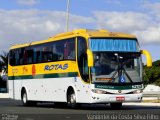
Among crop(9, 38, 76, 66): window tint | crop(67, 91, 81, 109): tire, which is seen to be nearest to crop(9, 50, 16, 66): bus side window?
crop(9, 38, 76, 66): window tint

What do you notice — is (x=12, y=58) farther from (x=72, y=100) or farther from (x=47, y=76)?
(x=72, y=100)

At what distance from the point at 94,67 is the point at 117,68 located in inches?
44.0

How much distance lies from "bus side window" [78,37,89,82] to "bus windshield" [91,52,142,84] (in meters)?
0.50

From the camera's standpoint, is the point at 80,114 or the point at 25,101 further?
the point at 25,101

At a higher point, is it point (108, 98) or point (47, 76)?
point (47, 76)

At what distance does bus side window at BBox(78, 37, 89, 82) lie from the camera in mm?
25734

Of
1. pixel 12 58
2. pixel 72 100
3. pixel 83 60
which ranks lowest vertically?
pixel 72 100

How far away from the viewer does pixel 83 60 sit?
2586 centimetres

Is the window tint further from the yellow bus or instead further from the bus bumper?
the bus bumper

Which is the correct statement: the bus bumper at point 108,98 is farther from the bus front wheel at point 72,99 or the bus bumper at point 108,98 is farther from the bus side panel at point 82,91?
the bus front wheel at point 72,99

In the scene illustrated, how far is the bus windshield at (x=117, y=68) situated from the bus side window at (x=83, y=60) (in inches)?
19.8

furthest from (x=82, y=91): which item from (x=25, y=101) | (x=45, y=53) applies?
(x=25, y=101)

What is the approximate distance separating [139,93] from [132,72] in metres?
1.06

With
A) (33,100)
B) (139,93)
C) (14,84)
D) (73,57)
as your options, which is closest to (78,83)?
(73,57)
